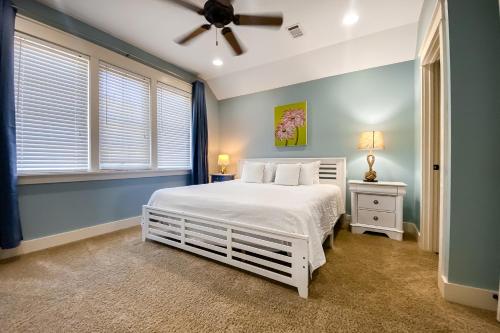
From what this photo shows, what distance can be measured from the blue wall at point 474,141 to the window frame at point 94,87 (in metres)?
3.71

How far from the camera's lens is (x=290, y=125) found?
3.85 metres

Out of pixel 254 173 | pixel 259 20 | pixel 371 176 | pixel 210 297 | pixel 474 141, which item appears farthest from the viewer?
pixel 254 173

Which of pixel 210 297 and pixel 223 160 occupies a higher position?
pixel 223 160

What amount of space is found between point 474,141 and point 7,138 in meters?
3.95

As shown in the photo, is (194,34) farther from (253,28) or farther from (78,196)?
(78,196)

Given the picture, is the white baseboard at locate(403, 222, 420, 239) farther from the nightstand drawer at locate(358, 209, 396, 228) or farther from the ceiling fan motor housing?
the ceiling fan motor housing

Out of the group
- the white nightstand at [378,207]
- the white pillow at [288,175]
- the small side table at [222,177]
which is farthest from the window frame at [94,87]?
the white nightstand at [378,207]

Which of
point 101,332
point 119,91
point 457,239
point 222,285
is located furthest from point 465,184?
point 119,91

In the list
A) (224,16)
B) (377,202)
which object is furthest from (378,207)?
(224,16)

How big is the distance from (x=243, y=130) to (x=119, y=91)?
232 centimetres

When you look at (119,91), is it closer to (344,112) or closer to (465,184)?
(344,112)

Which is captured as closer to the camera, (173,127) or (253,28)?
(253,28)

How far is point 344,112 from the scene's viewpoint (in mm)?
3373

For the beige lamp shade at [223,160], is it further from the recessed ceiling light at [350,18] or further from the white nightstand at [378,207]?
the recessed ceiling light at [350,18]
